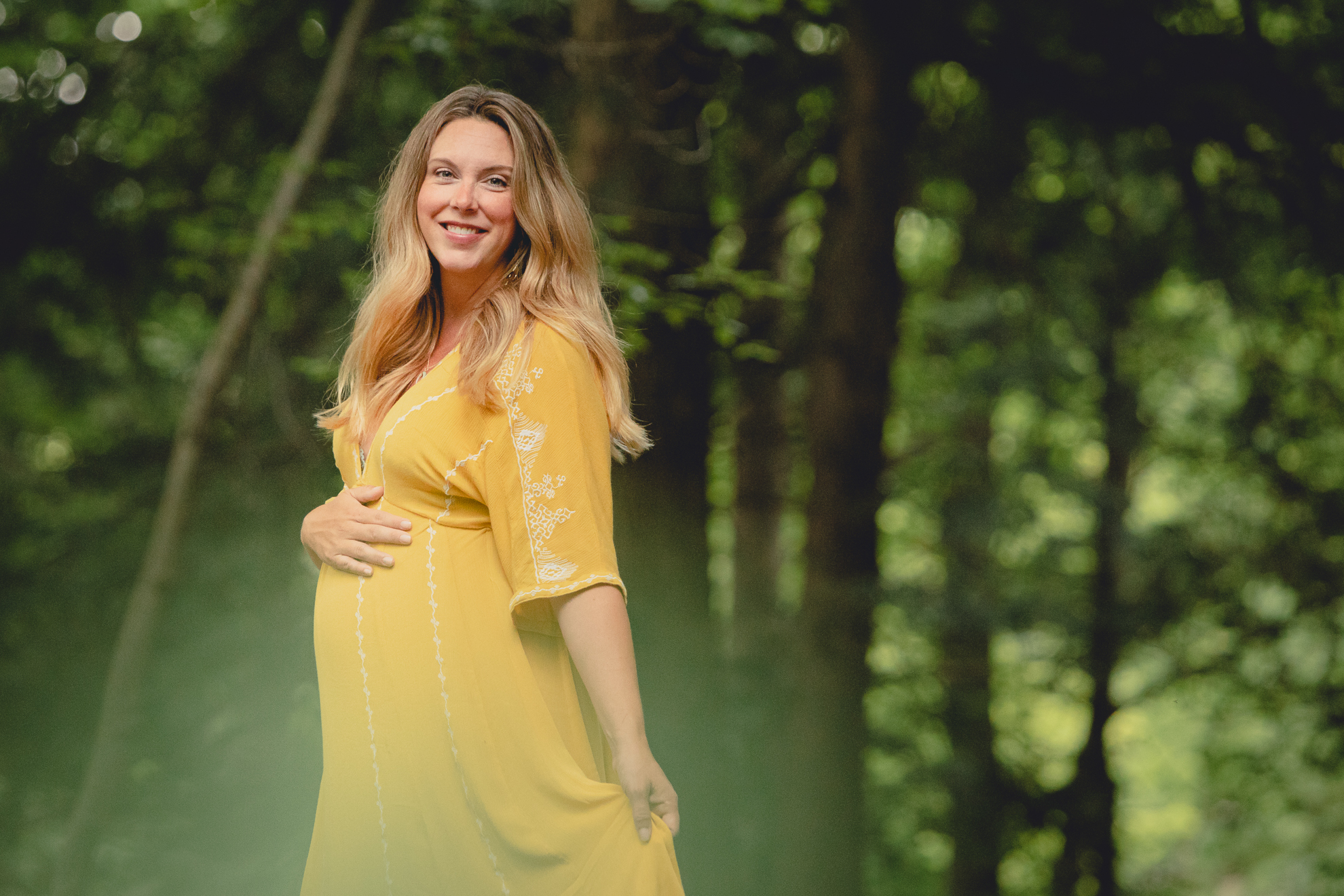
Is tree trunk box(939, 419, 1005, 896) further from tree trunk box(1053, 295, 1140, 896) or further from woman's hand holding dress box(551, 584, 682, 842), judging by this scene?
woman's hand holding dress box(551, 584, 682, 842)

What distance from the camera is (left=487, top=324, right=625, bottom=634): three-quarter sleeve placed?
5.47ft

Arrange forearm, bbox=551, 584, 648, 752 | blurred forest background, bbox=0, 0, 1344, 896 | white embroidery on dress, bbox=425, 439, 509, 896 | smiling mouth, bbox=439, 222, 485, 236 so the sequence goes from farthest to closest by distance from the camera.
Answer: blurred forest background, bbox=0, 0, 1344, 896
smiling mouth, bbox=439, 222, 485, 236
white embroidery on dress, bbox=425, 439, 509, 896
forearm, bbox=551, 584, 648, 752

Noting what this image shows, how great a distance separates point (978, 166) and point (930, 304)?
1.56 metres

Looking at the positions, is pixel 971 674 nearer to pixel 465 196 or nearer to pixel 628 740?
pixel 628 740

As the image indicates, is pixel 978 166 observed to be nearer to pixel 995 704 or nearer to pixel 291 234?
pixel 291 234

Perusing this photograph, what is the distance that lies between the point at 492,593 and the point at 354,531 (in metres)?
0.27

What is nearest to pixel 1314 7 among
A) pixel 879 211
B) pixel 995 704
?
pixel 879 211

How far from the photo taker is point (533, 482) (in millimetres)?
1694

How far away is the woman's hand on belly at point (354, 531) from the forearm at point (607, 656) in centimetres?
33

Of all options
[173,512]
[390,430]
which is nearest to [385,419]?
[390,430]

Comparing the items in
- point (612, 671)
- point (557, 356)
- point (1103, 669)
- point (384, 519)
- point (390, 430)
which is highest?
point (557, 356)

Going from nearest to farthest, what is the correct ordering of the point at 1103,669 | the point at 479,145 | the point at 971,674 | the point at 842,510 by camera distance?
the point at 479,145
the point at 842,510
the point at 1103,669
the point at 971,674

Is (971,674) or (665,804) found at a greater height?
(665,804)

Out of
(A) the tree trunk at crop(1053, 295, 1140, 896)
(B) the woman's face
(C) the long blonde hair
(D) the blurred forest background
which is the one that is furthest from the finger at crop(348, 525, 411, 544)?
→ (A) the tree trunk at crop(1053, 295, 1140, 896)
